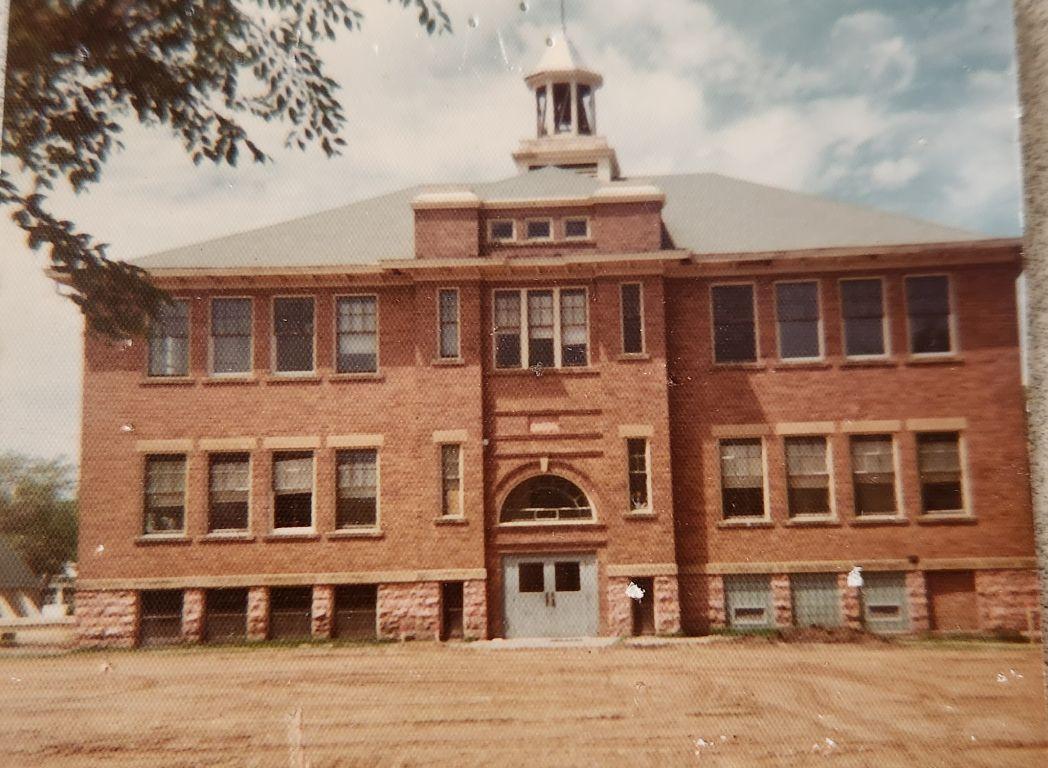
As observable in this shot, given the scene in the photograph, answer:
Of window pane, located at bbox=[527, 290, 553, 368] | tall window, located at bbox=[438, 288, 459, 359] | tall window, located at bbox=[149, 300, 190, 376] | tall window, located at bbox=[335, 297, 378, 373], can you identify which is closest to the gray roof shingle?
tall window, located at bbox=[335, 297, 378, 373]

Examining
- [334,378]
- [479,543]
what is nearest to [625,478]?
[479,543]

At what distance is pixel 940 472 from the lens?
13.1 m

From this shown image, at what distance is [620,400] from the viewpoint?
1614 cm

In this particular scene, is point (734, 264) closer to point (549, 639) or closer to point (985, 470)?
point (985, 470)

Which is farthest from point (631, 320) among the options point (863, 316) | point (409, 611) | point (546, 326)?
point (409, 611)

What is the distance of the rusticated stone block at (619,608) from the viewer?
15.8 metres

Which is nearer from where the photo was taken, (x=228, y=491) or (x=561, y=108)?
(x=228, y=491)

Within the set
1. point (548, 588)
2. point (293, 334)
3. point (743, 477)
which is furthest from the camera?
point (548, 588)

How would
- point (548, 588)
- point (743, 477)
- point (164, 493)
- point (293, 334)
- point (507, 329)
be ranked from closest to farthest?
point (164, 493) < point (293, 334) < point (743, 477) < point (548, 588) < point (507, 329)

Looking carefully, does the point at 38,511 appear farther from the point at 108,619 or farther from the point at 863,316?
the point at 863,316

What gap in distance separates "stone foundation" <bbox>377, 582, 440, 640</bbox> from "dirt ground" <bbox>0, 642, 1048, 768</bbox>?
1413mm

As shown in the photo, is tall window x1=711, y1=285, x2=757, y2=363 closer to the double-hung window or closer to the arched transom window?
the double-hung window

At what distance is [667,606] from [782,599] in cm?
213

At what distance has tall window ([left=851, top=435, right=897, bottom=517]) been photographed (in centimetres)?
1416
